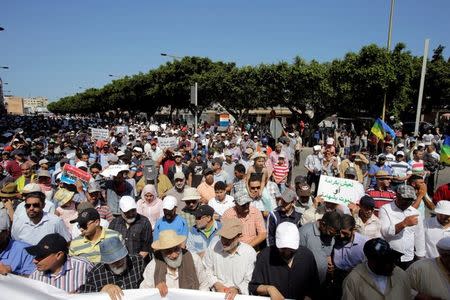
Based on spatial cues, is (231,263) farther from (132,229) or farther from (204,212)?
(132,229)

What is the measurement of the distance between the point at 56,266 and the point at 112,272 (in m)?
0.53

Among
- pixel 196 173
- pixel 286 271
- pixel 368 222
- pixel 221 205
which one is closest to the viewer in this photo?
pixel 286 271

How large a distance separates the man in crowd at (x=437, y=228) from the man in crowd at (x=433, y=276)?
0.82 metres

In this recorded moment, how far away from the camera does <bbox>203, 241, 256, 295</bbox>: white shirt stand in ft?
11.8

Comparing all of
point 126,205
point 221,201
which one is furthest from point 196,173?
point 126,205

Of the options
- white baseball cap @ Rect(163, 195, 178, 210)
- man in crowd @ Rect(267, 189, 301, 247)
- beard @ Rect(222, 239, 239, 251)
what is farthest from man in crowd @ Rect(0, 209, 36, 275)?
man in crowd @ Rect(267, 189, 301, 247)

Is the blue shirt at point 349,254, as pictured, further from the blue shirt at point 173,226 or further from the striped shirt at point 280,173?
the striped shirt at point 280,173

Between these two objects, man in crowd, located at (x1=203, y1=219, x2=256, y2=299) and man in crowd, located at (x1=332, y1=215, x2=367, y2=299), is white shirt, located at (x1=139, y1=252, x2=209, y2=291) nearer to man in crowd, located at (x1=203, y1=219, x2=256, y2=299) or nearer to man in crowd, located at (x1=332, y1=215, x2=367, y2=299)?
man in crowd, located at (x1=203, y1=219, x2=256, y2=299)

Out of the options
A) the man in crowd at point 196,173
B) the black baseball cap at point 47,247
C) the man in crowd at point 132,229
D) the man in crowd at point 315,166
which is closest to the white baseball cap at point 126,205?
the man in crowd at point 132,229

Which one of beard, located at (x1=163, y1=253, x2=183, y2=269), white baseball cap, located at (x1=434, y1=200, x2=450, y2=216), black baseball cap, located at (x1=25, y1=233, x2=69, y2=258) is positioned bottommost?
beard, located at (x1=163, y1=253, x2=183, y2=269)

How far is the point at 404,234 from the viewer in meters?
4.27

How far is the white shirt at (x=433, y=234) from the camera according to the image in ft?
12.9

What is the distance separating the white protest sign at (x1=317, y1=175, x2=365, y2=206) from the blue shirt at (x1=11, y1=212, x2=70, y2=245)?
12.0ft

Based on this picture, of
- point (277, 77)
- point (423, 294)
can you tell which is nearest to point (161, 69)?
point (277, 77)
